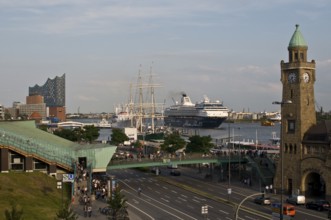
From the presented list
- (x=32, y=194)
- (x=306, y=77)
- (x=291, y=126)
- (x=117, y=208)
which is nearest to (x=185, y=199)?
(x=291, y=126)

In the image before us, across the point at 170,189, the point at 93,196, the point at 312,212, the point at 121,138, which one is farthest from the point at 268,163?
the point at 121,138

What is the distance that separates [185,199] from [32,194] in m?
20.9

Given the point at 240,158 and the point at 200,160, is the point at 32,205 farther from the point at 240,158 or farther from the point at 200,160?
the point at 240,158

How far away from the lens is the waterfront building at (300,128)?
7638 centimetres

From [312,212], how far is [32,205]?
31677 millimetres

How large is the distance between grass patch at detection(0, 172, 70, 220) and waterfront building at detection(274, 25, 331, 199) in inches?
1290

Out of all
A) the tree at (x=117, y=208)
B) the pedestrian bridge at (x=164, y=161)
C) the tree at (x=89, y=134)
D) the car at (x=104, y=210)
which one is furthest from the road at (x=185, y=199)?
the tree at (x=89, y=134)

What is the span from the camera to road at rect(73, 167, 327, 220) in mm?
60031

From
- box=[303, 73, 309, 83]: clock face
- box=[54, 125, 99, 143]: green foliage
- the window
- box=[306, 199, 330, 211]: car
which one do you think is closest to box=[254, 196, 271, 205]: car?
box=[306, 199, 330, 211]: car

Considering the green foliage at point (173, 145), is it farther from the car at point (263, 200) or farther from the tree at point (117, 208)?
the tree at point (117, 208)

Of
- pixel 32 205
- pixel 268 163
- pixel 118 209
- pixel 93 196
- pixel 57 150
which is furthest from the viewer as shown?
pixel 268 163

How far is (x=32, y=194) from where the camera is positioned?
199 ft

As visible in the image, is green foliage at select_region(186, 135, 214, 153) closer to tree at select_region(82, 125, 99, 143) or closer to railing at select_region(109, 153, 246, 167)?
railing at select_region(109, 153, 246, 167)

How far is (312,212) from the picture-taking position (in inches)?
2461
